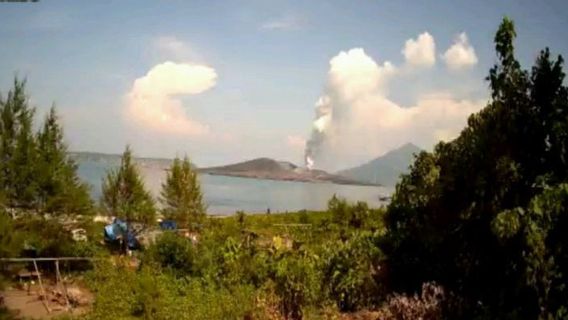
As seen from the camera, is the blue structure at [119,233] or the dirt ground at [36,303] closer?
the dirt ground at [36,303]

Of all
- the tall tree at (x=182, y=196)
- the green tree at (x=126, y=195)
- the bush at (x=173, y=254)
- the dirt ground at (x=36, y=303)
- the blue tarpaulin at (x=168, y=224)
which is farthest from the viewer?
the blue tarpaulin at (x=168, y=224)

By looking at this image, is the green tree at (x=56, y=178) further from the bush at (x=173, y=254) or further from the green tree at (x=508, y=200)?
the green tree at (x=508, y=200)

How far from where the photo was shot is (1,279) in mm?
12805

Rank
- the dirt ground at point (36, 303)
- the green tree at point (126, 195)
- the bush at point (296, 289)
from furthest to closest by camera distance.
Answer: the green tree at point (126, 195), the dirt ground at point (36, 303), the bush at point (296, 289)

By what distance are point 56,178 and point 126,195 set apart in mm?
6229

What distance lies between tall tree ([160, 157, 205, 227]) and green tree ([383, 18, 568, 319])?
19365mm

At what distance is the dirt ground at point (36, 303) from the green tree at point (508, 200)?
11.7 metres

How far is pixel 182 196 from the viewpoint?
91.2 feet

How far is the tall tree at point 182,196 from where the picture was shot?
27766mm

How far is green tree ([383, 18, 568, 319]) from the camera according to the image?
7.45 meters

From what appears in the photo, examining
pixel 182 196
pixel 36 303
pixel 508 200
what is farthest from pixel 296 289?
pixel 182 196

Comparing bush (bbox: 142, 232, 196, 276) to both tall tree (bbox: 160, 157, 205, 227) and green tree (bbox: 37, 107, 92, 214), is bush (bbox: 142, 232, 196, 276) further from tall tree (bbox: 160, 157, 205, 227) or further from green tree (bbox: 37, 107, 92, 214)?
tall tree (bbox: 160, 157, 205, 227)

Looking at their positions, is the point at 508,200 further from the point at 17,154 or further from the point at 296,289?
the point at 17,154

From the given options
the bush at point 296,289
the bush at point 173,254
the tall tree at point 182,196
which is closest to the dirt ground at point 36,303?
the bush at point 173,254
